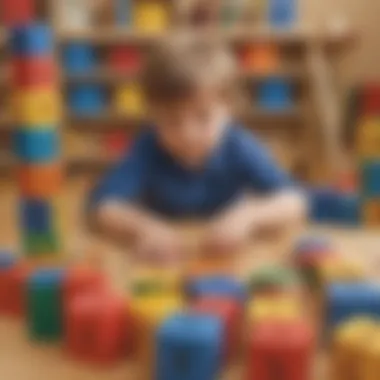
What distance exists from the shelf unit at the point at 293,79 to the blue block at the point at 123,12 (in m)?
0.03

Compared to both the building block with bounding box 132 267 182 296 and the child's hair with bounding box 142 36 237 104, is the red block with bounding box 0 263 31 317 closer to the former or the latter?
the building block with bounding box 132 267 182 296

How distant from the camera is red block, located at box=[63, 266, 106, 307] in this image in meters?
0.68

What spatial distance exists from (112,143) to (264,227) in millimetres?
1877

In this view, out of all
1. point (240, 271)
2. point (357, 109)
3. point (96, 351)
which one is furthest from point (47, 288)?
point (357, 109)

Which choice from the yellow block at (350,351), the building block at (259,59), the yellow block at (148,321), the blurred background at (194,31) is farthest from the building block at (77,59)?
the yellow block at (350,351)

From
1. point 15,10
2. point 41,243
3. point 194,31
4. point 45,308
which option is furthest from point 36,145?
point 194,31

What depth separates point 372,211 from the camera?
103cm

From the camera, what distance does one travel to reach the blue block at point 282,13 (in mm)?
2740

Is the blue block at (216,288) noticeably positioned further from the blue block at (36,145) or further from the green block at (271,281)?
the blue block at (36,145)

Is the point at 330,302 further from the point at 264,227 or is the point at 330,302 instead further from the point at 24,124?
the point at 24,124

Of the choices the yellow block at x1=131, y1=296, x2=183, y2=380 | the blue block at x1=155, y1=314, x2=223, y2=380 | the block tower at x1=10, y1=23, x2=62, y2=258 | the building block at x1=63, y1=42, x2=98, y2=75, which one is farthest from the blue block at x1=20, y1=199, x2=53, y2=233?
the building block at x1=63, y1=42, x2=98, y2=75

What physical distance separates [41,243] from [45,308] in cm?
23

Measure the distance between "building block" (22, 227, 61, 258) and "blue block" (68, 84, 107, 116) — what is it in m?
1.86

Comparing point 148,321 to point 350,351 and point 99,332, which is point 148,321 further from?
point 350,351
